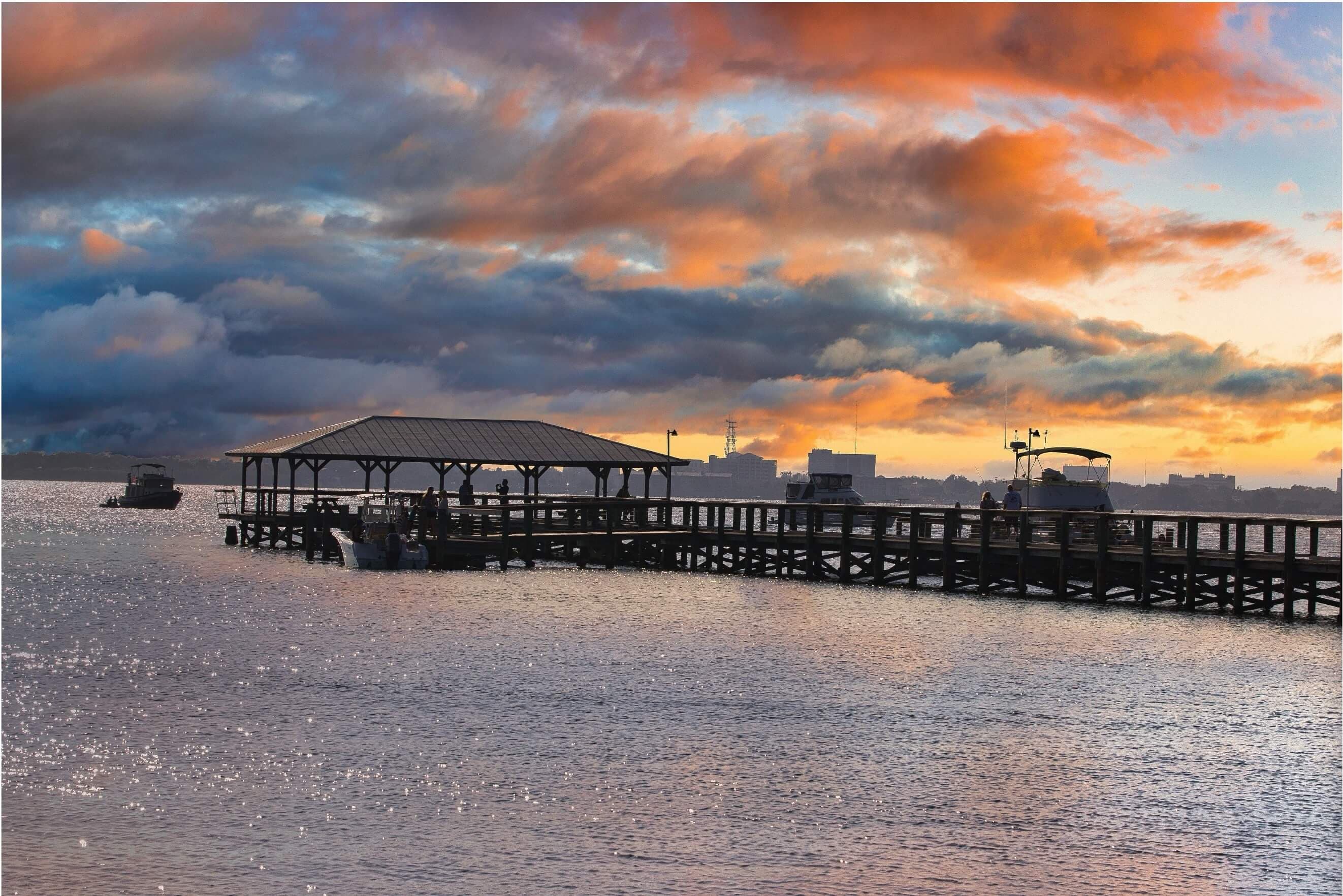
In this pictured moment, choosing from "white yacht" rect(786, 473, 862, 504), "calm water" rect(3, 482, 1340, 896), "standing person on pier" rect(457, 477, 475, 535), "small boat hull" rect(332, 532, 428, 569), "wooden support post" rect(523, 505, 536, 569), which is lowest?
"calm water" rect(3, 482, 1340, 896)

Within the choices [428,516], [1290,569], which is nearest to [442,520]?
[428,516]

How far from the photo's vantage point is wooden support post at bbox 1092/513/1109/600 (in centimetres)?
4241

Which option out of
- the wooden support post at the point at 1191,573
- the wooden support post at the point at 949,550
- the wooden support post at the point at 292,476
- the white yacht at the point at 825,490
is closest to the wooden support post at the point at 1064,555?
the wooden support post at the point at 1191,573

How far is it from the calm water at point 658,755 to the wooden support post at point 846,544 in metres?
12.3

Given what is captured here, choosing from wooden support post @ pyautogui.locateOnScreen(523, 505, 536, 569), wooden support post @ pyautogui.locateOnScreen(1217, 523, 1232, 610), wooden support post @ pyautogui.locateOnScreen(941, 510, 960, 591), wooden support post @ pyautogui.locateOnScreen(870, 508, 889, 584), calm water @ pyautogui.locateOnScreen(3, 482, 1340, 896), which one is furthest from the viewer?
wooden support post @ pyautogui.locateOnScreen(523, 505, 536, 569)

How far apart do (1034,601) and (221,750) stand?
104 ft

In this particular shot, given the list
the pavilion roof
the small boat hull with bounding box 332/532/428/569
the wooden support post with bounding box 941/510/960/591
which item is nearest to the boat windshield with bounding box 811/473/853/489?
the pavilion roof

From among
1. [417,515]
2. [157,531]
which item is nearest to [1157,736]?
[417,515]

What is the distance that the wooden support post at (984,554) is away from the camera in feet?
150

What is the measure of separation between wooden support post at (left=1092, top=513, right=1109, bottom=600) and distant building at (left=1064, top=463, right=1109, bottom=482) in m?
7.50

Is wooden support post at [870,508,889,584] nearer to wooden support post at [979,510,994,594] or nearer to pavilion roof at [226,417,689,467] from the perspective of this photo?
wooden support post at [979,510,994,594]

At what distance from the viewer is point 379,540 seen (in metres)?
51.1

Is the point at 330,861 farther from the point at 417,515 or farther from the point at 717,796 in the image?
the point at 417,515

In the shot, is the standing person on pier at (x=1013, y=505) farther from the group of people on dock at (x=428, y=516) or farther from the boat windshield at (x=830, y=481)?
the boat windshield at (x=830, y=481)
